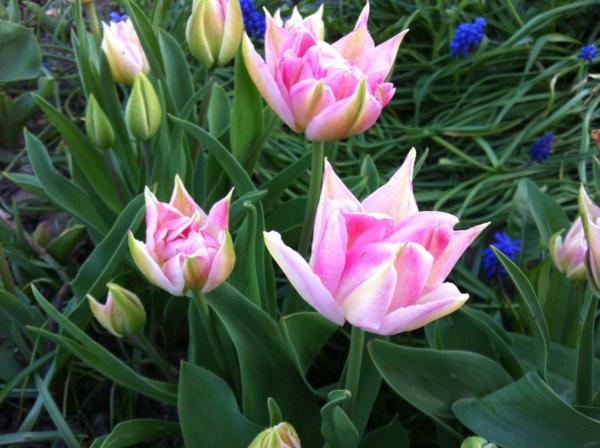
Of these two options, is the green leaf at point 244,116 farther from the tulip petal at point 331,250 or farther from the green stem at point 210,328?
the tulip petal at point 331,250

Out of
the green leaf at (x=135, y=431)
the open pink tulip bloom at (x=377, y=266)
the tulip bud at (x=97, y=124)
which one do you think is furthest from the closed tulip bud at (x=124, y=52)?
the open pink tulip bloom at (x=377, y=266)

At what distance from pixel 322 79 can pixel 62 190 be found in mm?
618

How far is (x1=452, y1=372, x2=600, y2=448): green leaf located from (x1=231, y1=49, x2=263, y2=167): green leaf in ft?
1.87

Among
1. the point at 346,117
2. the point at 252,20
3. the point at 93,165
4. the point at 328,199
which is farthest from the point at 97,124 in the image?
the point at 252,20

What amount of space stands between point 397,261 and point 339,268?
5 centimetres

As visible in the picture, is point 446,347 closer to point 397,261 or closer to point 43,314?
point 397,261

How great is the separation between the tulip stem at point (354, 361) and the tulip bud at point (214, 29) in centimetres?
52

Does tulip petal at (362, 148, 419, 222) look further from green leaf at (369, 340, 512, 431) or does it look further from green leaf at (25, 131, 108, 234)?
green leaf at (25, 131, 108, 234)

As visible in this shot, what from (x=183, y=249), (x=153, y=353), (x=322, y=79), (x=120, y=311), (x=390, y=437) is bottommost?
(x=390, y=437)

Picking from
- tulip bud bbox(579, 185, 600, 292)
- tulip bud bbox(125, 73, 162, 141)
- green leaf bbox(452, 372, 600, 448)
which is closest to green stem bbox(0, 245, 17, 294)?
tulip bud bbox(125, 73, 162, 141)

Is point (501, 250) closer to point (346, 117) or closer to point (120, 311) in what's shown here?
point (346, 117)

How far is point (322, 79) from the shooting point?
0.77m

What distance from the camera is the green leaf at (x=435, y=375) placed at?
30.2 inches

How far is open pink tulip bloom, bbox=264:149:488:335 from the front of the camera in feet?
1.78
